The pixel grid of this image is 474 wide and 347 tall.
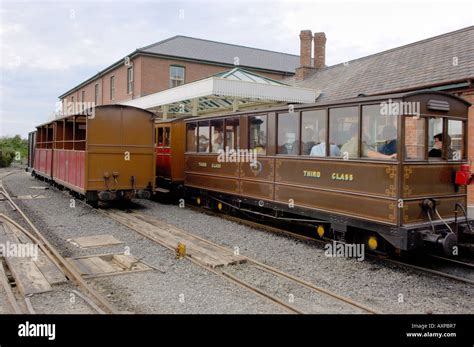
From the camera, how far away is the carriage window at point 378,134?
669 centimetres

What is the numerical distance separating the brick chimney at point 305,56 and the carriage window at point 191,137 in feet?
39.8

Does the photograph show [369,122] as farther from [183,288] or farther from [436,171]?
[183,288]

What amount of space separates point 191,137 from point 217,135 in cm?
172

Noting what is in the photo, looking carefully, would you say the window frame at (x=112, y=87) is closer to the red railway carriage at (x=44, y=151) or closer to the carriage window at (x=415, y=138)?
the red railway carriage at (x=44, y=151)

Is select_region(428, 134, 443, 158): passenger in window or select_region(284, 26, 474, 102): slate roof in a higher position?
select_region(284, 26, 474, 102): slate roof

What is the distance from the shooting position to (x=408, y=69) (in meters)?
14.7

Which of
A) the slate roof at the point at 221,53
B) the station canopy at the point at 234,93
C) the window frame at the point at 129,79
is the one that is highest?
the slate roof at the point at 221,53

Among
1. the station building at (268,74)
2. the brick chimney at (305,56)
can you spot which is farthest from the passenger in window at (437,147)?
the brick chimney at (305,56)

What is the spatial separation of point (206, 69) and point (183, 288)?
2719cm

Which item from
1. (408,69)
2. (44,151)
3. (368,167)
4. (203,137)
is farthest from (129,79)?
(368,167)

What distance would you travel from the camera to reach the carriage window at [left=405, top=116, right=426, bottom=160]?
6.74 meters

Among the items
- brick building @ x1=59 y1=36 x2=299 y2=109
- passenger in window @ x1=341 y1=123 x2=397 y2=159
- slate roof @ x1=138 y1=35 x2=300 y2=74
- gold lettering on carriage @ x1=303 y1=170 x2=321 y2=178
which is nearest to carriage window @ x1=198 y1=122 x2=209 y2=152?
gold lettering on carriage @ x1=303 y1=170 x2=321 y2=178

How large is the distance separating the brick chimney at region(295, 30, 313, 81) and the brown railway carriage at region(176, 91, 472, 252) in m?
14.7

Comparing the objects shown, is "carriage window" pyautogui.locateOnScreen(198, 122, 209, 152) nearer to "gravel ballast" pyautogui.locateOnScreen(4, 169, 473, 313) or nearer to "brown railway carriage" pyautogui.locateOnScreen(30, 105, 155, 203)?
"brown railway carriage" pyautogui.locateOnScreen(30, 105, 155, 203)
